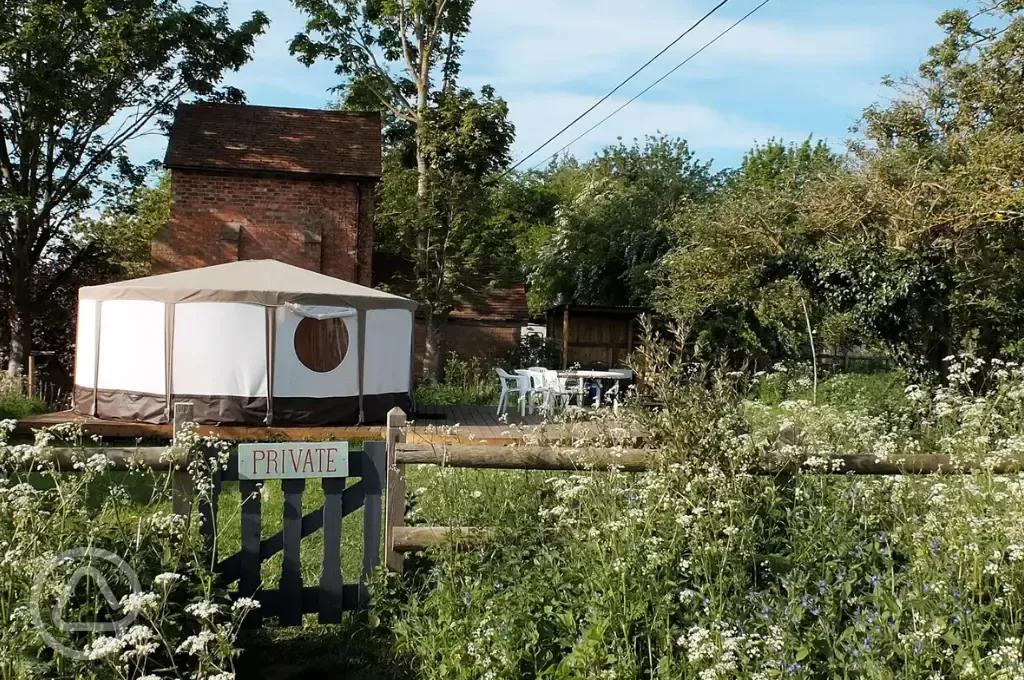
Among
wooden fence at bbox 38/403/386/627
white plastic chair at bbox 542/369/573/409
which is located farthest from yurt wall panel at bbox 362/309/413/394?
wooden fence at bbox 38/403/386/627

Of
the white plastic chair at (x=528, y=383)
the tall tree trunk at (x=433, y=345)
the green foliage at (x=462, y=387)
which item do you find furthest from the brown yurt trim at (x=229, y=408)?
the tall tree trunk at (x=433, y=345)

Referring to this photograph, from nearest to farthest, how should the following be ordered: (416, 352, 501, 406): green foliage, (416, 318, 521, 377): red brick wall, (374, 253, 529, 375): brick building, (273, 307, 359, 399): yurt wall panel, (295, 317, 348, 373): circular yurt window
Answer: (273, 307, 359, 399): yurt wall panel
(295, 317, 348, 373): circular yurt window
(416, 352, 501, 406): green foliage
(374, 253, 529, 375): brick building
(416, 318, 521, 377): red brick wall

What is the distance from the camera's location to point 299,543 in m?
4.09

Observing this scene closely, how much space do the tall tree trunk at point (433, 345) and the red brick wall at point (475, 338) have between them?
86 centimetres

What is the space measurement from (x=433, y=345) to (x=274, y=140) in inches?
206

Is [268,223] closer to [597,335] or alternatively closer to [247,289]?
[247,289]

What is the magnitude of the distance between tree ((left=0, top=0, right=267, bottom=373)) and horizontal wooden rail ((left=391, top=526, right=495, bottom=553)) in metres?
13.1

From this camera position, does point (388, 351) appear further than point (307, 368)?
Yes

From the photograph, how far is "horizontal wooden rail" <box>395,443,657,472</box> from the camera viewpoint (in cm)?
400

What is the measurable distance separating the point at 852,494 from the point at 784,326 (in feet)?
40.4

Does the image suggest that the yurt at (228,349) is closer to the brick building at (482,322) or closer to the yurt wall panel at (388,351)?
the yurt wall panel at (388,351)

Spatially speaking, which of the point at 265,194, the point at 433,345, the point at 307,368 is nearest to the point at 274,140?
the point at 265,194

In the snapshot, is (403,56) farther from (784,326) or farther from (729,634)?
(729,634)

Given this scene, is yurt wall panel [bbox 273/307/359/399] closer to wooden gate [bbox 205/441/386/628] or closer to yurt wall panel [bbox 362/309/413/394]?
yurt wall panel [bbox 362/309/413/394]
